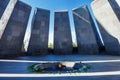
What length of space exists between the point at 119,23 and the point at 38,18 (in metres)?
7.73

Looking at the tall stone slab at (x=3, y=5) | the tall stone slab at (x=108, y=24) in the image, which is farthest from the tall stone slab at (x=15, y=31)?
the tall stone slab at (x=108, y=24)

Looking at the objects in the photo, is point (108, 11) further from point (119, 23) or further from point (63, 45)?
point (63, 45)

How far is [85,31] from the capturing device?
1559cm

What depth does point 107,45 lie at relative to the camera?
1454 cm

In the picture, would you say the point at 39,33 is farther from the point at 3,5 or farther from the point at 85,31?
the point at 85,31

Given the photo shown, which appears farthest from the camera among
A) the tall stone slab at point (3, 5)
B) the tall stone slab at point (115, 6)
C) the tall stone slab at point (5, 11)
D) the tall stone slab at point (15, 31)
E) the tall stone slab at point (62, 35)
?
the tall stone slab at point (62, 35)

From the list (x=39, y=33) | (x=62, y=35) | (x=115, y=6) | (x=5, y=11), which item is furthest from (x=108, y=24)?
(x=5, y=11)

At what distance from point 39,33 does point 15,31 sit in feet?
8.43

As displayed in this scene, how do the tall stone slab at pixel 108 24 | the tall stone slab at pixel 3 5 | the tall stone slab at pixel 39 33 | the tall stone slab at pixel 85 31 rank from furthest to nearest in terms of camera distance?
the tall stone slab at pixel 85 31 → the tall stone slab at pixel 39 33 → the tall stone slab at pixel 108 24 → the tall stone slab at pixel 3 5

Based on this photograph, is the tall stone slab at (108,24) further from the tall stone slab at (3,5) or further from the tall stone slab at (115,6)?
the tall stone slab at (3,5)

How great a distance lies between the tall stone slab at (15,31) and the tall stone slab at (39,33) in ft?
3.27

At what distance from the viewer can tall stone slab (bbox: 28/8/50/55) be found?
14.9m

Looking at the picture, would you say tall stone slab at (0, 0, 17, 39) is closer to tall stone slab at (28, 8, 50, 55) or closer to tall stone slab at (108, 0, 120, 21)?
tall stone slab at (28, 8, 50, 55)

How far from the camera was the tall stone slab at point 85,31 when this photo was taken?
15.4m
